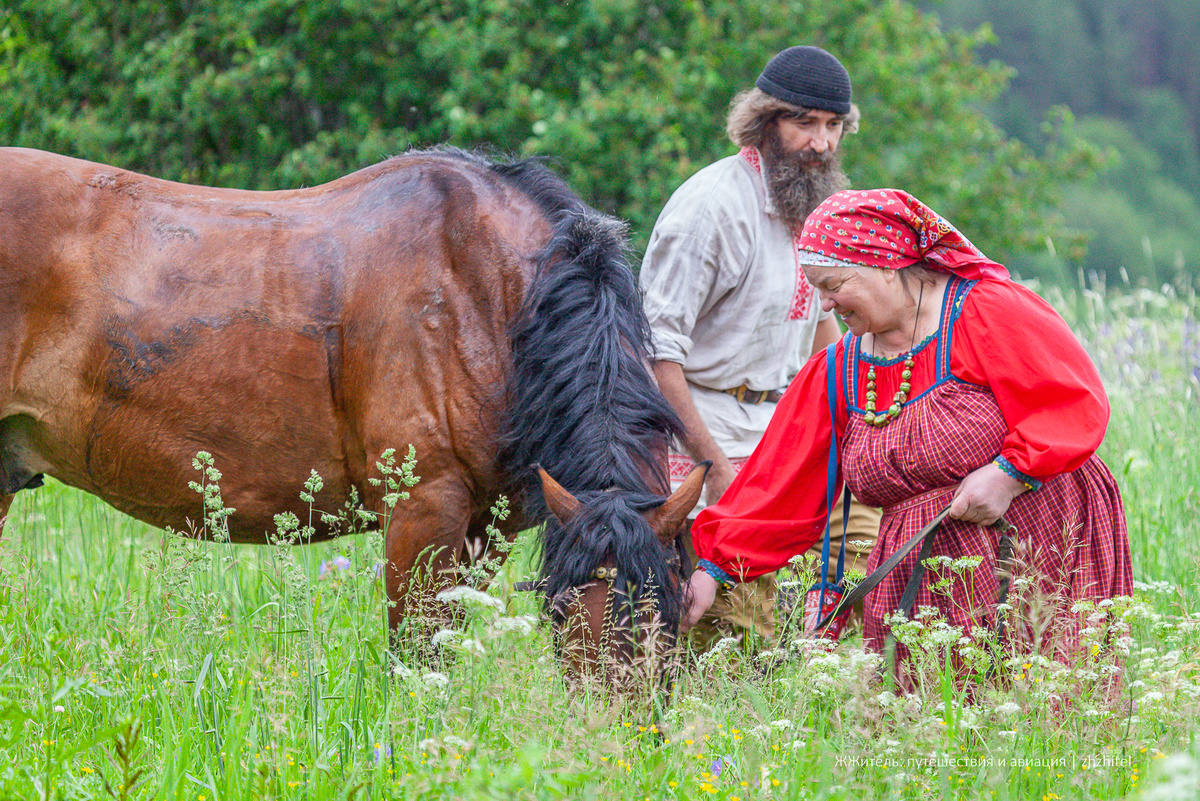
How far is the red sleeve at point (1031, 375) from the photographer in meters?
2.63

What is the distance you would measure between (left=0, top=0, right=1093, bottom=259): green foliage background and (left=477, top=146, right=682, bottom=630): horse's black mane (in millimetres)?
5353

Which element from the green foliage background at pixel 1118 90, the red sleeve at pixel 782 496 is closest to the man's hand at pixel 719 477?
the red sleeve at pixel 782 496

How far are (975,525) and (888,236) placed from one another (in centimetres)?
78

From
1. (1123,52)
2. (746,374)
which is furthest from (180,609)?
(1123,52)

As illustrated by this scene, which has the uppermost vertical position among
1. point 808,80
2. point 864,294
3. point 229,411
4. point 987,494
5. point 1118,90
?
point 808,80

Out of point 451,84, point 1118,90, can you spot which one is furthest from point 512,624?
point 1118,90

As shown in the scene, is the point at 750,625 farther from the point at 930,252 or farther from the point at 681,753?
the point at 930,252

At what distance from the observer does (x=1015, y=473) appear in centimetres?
268

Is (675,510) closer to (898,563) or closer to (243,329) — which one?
(898,563)

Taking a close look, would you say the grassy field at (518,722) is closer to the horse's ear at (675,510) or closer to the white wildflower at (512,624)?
the white wildflower at (512,624)

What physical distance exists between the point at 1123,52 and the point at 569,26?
39.0m

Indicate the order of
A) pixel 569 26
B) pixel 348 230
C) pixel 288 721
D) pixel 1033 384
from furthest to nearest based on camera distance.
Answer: pixel 569 26 < pixel 348 230 < pixel 1033 384 < pixel 288 721

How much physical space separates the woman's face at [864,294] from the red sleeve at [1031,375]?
0.57 ft

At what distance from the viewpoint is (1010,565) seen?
271 cm
